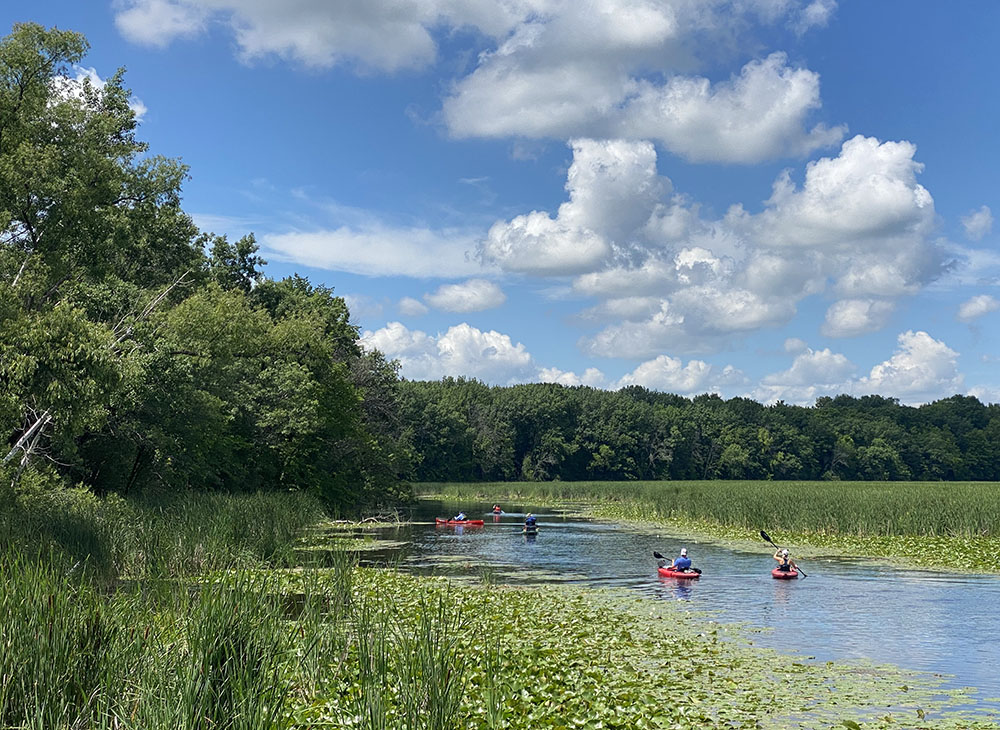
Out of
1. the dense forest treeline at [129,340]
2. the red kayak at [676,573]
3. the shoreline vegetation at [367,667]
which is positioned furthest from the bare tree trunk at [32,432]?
the red kayak at [676,573]

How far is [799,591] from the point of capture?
68.5 feet

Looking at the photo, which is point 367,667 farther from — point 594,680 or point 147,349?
point 147,349

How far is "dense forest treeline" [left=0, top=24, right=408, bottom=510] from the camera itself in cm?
1788

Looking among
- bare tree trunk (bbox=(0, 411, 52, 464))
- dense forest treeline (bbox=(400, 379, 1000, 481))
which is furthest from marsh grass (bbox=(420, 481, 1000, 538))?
dense forest treeline (bbox=(400, 379, 1000, 481))

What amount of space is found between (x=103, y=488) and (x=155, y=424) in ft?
11.2

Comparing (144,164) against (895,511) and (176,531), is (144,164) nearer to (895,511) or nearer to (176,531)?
(176,531)

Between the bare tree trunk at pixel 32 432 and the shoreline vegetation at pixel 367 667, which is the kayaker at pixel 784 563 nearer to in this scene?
the shoreline vegetation at pixel 367 667

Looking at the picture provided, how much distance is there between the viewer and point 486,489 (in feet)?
245

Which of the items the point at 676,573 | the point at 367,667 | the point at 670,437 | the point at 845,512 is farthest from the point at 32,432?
the point at 670,437

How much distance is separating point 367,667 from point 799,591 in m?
15.4

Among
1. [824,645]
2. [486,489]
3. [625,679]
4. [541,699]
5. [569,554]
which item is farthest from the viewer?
[486,489]

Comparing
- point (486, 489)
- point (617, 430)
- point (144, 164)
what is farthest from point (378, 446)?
point (617, 430)

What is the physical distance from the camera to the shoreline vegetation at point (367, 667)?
25.3 ft

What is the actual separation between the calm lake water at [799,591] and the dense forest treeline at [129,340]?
965cm
